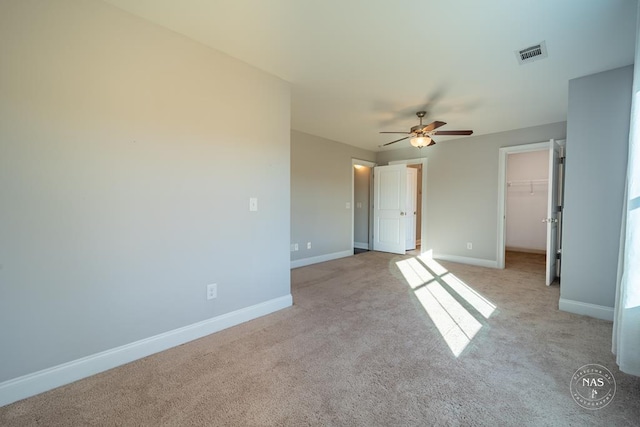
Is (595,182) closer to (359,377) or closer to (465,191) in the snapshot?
(465,191)

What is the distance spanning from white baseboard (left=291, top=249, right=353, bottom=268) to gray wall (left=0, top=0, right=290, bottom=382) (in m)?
2.16

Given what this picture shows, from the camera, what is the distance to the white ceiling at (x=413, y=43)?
179 centimetres

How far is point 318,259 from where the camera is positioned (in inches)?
202

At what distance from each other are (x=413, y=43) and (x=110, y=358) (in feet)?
10.9

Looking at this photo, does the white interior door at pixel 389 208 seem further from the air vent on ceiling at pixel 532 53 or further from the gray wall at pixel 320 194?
the air vent on ceiling at pixel 532 53

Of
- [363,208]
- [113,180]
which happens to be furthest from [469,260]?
[113,180]

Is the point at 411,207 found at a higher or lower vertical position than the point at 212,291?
higher

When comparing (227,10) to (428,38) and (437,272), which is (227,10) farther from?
(437,272)

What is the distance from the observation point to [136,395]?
1.58m

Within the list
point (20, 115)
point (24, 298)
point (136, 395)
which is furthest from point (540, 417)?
point (20, 115)

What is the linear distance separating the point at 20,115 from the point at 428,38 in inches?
111

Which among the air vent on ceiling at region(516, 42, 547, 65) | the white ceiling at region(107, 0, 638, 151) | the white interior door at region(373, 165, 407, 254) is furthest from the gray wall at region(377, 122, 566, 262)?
the air vent on ceiling at region(516, 42, 547, 65)

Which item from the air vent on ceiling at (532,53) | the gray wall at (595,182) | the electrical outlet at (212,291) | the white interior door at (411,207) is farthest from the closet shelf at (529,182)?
the electrical outlet at (212,291)

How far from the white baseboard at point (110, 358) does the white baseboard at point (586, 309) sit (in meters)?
3.30
